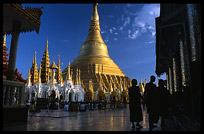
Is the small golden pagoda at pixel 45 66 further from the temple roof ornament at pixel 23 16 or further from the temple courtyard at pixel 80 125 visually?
the temple courtyard at pixel 80 125

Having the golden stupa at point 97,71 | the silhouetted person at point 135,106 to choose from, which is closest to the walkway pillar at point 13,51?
the silhouetted person at point 135,106

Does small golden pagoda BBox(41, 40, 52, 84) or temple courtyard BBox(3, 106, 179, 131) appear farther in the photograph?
small golden pagoda BBox(41, 40, 52, 84)

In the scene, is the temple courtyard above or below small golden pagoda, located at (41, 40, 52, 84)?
below

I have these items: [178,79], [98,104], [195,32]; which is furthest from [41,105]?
[195,32]

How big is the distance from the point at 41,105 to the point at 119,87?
82.1 ft

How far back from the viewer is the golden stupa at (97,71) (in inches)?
1371

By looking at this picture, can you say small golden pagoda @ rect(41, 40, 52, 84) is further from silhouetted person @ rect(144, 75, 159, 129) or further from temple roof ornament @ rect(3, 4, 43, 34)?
silhouetted person @ rect(144, 75, 159, 129)

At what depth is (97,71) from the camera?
41.9 meters

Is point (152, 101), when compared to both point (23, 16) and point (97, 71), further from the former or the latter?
point (97, 71)

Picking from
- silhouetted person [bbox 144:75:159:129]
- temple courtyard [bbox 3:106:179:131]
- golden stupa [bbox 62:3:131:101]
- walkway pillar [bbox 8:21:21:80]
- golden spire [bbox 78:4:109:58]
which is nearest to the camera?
temple courtyard [bbox 3:106:179:131]

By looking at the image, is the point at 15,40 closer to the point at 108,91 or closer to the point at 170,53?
the point at 170,53

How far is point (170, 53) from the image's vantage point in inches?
452

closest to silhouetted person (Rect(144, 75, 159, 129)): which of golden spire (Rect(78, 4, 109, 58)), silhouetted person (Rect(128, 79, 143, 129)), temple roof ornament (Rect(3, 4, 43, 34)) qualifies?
silhouetted person (Rect(128, 79, 143, 129))

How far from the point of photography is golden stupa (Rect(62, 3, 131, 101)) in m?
34.8
